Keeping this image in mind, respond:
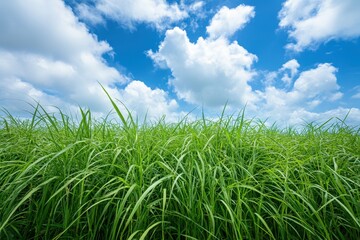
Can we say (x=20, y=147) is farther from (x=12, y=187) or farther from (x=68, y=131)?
(x=12, y=187)

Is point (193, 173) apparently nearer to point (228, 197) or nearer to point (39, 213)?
point (228, 197)

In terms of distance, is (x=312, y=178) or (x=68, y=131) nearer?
(x=312, y=178)

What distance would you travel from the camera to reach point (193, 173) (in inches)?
63.6

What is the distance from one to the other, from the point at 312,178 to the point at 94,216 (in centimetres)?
151

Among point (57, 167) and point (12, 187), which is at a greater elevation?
point (57, 167)

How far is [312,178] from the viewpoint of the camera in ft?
6.03

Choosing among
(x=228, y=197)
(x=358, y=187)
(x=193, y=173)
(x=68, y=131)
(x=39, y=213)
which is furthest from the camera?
(x=68, y=131)

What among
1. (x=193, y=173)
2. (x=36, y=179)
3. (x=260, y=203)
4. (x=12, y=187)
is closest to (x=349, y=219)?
(x=260, y=203)

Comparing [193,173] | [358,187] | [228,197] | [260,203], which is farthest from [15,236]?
[358,187]

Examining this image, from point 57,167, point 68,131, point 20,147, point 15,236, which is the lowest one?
point 15,236

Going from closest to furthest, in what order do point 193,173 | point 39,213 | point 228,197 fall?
point 228,197 < point 39,213 < point 193,173

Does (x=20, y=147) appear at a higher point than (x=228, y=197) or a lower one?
higher

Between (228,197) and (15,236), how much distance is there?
1.26 m

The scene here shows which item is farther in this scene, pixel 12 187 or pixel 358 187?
pixel 358 187
